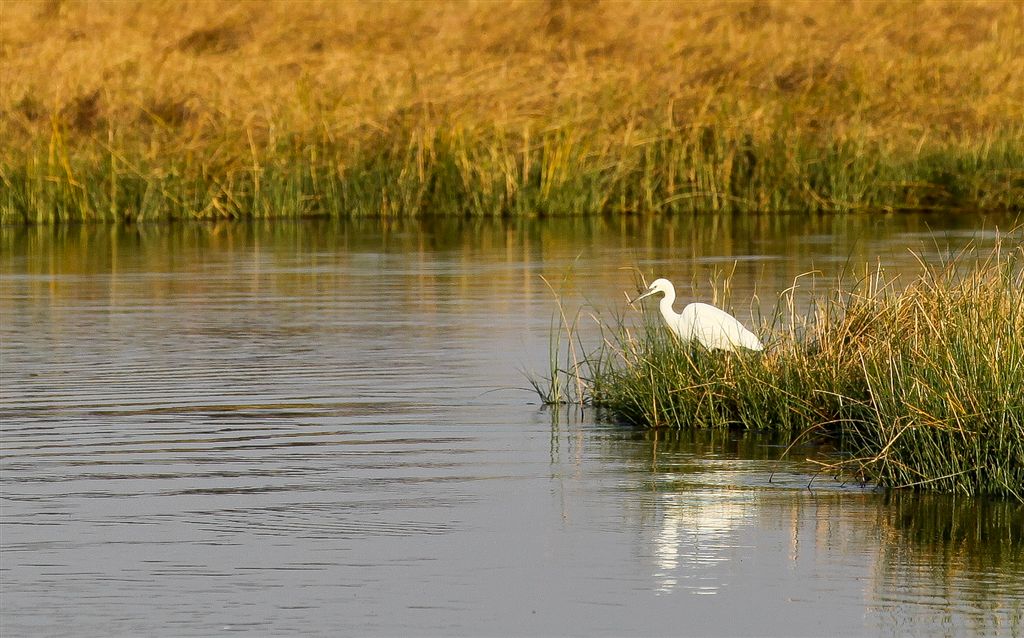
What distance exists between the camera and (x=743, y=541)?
24.6 feet

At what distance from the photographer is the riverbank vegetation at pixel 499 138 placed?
26.7 metres

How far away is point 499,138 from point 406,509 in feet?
61.3

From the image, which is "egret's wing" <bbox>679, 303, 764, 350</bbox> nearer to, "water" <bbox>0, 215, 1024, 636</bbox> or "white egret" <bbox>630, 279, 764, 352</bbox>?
"white egret" <bbox>630, 279, 764, 352</bbox>

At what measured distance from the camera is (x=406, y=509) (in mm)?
8125

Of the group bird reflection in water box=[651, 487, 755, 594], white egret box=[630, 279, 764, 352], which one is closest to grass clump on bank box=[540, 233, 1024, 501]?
white egret box=[630, 279, 764, 352]

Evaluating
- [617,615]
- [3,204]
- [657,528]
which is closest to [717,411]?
[657,528]

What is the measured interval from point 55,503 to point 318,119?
19.8m

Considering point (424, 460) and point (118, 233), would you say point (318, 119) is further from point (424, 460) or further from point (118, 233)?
point (424, 460)

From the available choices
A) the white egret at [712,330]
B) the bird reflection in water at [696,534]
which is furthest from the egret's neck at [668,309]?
the bird reflection in water at [696,534]

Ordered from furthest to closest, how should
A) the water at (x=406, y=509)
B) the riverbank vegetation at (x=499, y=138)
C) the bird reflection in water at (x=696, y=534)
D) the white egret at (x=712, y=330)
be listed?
the riverbank vegetation at (x=499, y=138) < the white egret at (x=712, y=330) < the bird reflection in water at (x=696, y=534) < the water at (x=406, y=509)

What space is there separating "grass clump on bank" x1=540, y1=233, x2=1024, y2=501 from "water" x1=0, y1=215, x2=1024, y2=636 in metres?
0.18

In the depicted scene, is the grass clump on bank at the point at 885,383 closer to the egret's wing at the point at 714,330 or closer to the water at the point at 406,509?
the egret's wing at the point at 714,330

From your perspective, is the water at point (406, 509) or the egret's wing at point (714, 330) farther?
the egret's wing at point (714, 330)

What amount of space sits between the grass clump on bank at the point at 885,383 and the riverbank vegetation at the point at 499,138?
15653 millimetres
